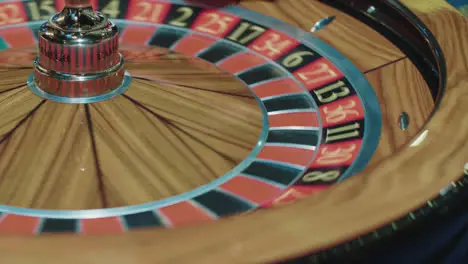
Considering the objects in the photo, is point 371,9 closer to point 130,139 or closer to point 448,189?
point 130,139

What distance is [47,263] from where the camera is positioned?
3.09 ft

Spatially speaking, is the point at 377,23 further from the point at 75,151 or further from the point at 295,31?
the point at 75,151

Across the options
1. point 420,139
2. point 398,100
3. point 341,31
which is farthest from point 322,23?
point 420,139

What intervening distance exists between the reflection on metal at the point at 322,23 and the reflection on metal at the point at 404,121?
528 mm

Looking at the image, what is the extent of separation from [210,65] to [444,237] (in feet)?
3.52

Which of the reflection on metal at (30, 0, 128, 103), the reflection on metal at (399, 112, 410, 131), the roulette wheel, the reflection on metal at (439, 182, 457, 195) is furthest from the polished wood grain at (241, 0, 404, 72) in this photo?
the reflection on metal at (439, 182, 457, 195)

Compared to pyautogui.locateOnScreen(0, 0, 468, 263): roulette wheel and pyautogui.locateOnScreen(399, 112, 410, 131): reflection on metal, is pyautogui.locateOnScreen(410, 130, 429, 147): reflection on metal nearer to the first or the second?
pyautogui.locateOnScreen(0, 0, 468, 263): roulette wheel

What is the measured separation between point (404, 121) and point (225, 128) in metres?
0.40

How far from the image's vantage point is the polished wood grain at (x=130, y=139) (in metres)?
1.48

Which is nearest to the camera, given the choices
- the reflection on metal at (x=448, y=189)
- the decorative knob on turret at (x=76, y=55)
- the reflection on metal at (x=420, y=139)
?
the reflection on metal at (x=448, y=189)

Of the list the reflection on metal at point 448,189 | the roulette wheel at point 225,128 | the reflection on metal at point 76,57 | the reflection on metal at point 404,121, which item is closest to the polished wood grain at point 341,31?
the roulette wheel at point 225,128

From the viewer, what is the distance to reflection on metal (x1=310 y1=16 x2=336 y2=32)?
2.26 meters

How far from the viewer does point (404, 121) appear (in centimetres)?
179

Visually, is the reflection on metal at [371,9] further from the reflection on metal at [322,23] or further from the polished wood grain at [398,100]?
the polished wood grain at [398,100]
